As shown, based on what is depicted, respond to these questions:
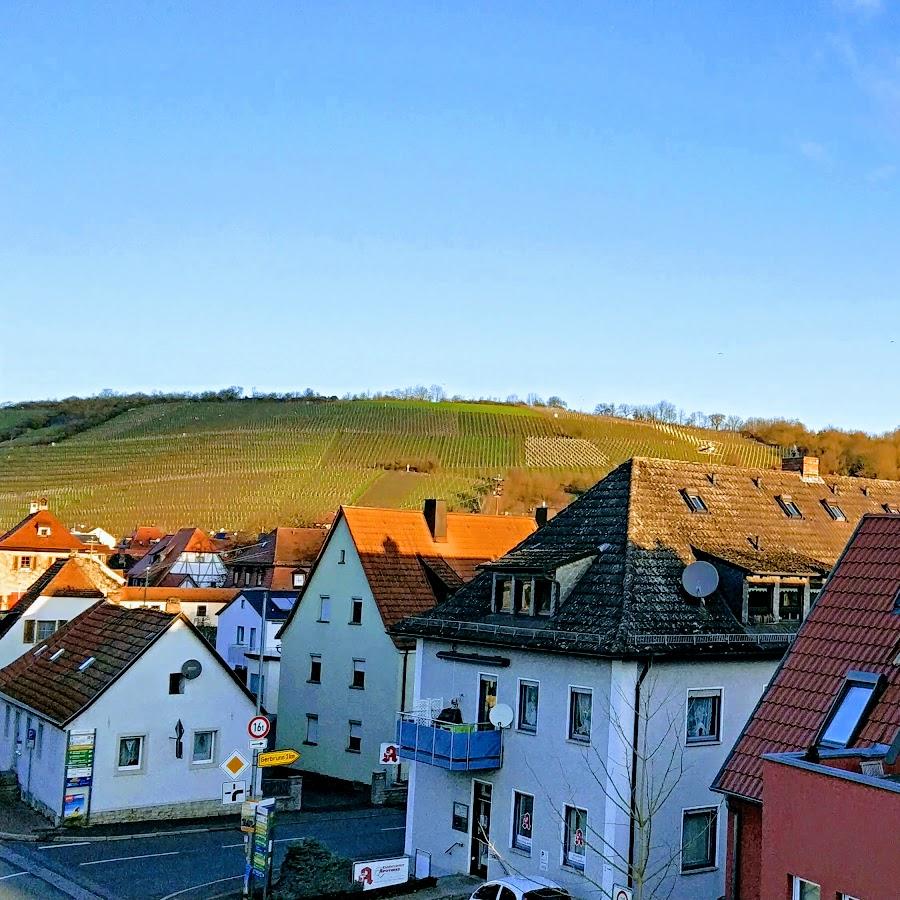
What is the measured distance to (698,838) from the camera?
2519 cm

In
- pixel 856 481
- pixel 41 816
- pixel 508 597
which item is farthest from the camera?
pixel 856 481

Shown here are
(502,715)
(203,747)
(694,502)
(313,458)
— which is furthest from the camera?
(313,458)

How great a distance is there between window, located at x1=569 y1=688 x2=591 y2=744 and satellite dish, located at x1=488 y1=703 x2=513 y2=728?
66.6 inches

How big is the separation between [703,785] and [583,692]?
369 cm

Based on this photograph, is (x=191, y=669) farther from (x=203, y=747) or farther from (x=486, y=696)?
(x=486, y=696)

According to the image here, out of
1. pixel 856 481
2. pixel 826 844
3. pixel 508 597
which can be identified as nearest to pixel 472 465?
pixel 856 481

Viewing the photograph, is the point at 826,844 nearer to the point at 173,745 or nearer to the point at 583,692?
the point at 583,692

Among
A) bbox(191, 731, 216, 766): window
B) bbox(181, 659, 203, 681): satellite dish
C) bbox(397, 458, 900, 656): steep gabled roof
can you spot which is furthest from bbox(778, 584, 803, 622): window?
bbox(191, 731, 216, 766): window

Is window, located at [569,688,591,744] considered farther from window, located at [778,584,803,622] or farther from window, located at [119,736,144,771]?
window, located at [119,736,144,771]

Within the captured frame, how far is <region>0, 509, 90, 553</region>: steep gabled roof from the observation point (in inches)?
2432

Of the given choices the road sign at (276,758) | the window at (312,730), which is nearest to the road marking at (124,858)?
the road sign at (276,758)

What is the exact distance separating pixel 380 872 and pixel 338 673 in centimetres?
1651

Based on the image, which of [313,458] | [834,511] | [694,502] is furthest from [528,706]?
[313,458]

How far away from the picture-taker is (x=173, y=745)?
33188mm
